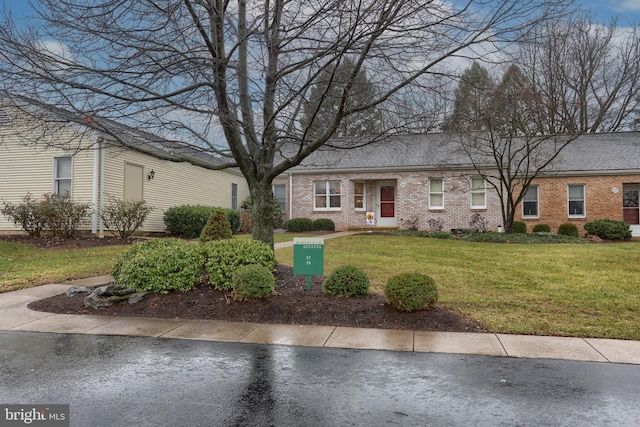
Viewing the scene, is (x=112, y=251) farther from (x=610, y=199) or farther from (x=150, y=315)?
(x=610, y=199)

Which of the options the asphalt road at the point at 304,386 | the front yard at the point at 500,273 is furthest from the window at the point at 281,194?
the asphalt road at the point at 304,386

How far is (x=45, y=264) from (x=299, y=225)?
1215cm

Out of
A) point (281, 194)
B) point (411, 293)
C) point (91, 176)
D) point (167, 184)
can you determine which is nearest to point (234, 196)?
point (281, 194)

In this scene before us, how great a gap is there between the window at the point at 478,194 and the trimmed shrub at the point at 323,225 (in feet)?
22.3

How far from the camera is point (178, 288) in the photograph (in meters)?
7.14

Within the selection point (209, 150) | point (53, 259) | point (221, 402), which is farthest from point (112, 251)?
point (221, 402)

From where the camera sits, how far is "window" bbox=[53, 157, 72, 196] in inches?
644

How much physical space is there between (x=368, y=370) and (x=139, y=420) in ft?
6.82

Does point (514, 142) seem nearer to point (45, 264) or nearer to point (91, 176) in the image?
point (91, 176)

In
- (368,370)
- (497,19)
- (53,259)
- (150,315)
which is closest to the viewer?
(368,370)

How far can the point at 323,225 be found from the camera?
21578 mm

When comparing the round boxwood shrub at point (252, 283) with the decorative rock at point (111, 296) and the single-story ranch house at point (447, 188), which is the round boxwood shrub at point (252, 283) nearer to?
the decorative rock at point (111, 296)

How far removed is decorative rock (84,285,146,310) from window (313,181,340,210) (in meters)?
16.1

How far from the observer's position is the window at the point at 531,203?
20531 mm
